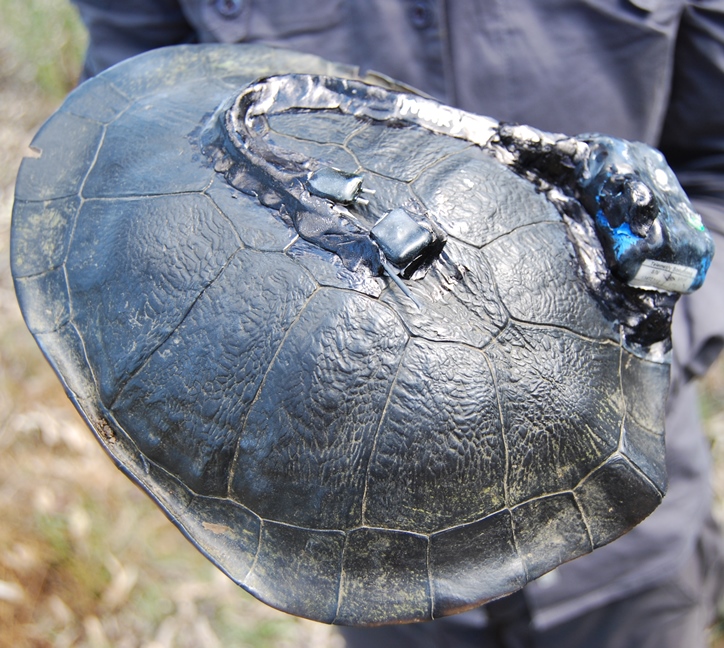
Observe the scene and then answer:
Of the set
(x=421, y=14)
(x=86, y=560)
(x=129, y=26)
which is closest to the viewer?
(x=421, y=14)

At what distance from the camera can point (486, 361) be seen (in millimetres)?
947

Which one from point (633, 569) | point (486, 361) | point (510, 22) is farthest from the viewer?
point (633, 569)

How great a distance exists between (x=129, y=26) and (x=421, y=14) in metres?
0.78

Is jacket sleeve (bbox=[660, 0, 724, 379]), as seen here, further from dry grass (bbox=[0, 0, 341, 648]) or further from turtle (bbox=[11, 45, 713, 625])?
dry grass (bbox=[0, 0, 341, 648])

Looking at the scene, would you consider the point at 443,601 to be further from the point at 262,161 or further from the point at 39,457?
the point at 39,457

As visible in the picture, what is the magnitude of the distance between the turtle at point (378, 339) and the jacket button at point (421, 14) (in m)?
0.37

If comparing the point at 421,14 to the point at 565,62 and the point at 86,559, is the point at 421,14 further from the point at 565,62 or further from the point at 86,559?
the point at 86,559

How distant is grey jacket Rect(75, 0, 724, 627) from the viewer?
140 centimetres

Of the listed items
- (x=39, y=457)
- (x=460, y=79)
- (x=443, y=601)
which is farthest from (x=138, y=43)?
(x=39, y=457)

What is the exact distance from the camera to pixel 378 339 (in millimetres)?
923

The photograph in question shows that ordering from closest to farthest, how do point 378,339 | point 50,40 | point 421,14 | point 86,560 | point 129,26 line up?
point 378,339
point 421,14
point 129,26
point 86,560
point 50,40

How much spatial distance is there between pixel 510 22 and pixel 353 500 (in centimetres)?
108

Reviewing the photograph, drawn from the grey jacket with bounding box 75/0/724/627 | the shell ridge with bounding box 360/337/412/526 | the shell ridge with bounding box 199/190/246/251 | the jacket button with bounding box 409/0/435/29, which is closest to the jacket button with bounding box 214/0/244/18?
the grey jacket with bounding box 75/0/724/627

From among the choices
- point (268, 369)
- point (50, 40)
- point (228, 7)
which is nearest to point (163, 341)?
point (268, 369)
